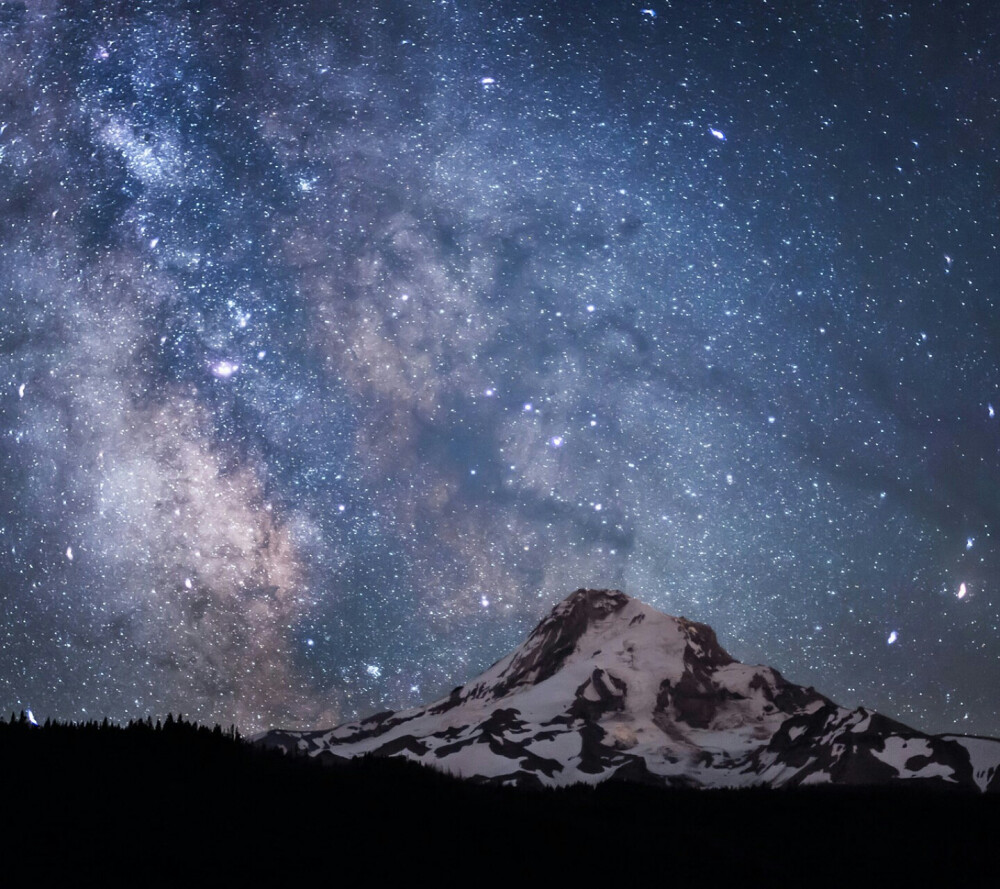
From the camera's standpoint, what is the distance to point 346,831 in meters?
18.1

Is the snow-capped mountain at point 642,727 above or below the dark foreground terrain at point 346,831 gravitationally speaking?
below

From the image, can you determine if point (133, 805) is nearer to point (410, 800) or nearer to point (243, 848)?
point (243, 848)

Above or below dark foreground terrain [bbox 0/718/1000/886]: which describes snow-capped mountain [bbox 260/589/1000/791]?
below

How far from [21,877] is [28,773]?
5196 mm

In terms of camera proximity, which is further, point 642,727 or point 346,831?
point 642,727

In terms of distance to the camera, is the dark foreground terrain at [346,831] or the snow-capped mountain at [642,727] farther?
the snow-capped mountain at [642,727]

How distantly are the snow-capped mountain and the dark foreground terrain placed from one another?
6357 centimetres

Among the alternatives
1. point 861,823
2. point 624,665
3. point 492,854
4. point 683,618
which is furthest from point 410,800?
point 683,618

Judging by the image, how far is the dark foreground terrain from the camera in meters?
14.9

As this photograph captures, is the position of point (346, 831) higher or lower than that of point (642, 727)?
higher

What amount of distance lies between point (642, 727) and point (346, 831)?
135 metres

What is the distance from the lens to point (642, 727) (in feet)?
472

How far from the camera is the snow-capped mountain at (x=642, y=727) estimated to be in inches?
3693

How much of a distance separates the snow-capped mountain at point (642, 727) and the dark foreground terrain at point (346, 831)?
6357cm
